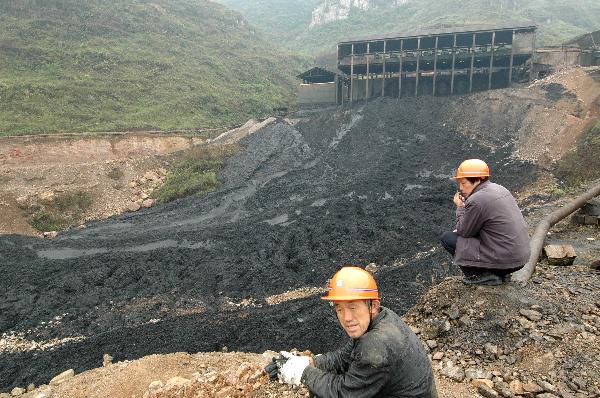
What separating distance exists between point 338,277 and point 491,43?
36003 mm

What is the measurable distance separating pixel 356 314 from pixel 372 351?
0.26 metres

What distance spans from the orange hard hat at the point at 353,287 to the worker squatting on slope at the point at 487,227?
102 inches

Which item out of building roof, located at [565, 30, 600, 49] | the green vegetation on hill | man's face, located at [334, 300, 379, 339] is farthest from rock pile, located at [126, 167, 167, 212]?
the green vegetation on hill

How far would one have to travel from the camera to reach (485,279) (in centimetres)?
534

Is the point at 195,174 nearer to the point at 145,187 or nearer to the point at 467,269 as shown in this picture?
the point at 145,187

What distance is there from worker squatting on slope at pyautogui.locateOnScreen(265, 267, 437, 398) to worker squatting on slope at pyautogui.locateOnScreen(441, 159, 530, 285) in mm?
2518

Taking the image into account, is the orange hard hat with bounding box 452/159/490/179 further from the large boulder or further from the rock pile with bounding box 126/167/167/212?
the rock pile with bounding box 126/167/167/212

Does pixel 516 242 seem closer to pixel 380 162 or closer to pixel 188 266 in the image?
pixel 188 266

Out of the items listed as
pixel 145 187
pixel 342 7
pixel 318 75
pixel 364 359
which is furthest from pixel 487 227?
pixel 342 7

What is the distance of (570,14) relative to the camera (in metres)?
74.2

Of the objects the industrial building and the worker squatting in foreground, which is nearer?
the worker squatting in foreground

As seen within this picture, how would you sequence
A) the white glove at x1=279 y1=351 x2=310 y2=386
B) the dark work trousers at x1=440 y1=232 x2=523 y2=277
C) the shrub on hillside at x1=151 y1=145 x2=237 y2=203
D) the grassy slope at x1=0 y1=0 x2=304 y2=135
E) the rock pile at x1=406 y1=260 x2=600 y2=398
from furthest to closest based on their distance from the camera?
1. the grassy slope at x1=0 y1=0 x2=304 y2=135
2. the shrub on hillside at x1=151 y1=145 x2=237 y2=203
3. the dark work trousers at x1=440 y1=232 x2=523 y2=277
4. the rock pile at x1=406 y1=260 x2=600 y2=398
5. the white glove at x1=279 y1=351 x2=310 y2=386

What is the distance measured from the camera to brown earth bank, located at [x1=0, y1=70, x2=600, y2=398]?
15.8ft

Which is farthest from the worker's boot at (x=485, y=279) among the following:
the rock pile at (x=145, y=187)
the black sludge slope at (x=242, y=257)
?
the rock pile at (x=145, y=187)
